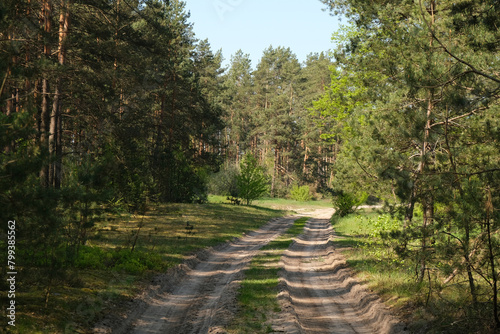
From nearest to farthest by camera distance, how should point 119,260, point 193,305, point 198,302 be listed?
point 193,305 → point 198,302 → point 119,260

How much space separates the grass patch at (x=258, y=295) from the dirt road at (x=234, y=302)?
0.79 feet

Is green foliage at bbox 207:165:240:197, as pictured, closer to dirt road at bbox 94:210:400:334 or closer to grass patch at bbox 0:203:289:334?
grass patch at bbox 0:203:289:334

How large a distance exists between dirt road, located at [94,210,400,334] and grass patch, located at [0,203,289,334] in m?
0.58

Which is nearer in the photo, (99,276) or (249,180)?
(99,276)

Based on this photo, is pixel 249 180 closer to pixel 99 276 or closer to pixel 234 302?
pixel 99 276

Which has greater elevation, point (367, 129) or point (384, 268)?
point (367, 129)

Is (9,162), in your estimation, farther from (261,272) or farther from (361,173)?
(361,173)

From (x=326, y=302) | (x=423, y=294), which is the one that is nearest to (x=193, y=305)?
(x=326, y=302)

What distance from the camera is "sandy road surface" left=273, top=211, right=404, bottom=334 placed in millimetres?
9274

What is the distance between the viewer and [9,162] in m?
6.68

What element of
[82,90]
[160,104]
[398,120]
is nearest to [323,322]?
[398,120]

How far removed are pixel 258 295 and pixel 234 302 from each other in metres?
1.03

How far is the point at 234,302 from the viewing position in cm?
1062

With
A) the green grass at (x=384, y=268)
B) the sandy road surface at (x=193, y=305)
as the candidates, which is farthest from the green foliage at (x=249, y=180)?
the green grass at (x=384, y=268)
